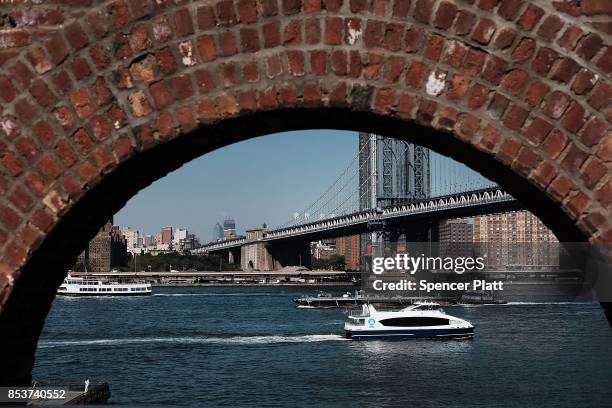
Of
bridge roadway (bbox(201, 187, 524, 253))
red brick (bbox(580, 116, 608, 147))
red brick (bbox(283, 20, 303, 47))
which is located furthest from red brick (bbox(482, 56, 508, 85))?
bridge roadway (bbox(201, 187, 524, 253))

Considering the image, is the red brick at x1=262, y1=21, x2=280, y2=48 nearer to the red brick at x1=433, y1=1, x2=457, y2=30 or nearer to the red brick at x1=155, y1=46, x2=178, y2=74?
the red brick at x1=155, y1=46, x2=178, y2=74

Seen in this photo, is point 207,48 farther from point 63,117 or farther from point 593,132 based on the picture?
point 593,132

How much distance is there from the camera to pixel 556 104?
10.6ft

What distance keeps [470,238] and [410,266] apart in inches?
3484

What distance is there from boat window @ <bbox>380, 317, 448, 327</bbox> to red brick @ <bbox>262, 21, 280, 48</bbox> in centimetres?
5288

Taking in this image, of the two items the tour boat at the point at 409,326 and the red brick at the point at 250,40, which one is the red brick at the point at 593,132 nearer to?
the red brick at the point at 250,40

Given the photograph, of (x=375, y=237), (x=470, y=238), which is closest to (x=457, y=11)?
(x=375, y=237)

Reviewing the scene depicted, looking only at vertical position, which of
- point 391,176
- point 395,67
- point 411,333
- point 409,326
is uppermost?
point 391,176

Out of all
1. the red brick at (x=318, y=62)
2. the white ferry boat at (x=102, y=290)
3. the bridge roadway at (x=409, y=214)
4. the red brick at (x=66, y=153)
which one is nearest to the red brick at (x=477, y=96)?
the red brick at (x=318, y=62)

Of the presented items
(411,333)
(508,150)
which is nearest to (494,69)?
(508,150)

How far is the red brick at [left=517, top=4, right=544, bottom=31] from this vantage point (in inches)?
128

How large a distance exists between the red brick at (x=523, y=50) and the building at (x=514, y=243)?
86232mm

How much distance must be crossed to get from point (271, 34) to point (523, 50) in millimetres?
921

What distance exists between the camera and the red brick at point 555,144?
3.22 m
